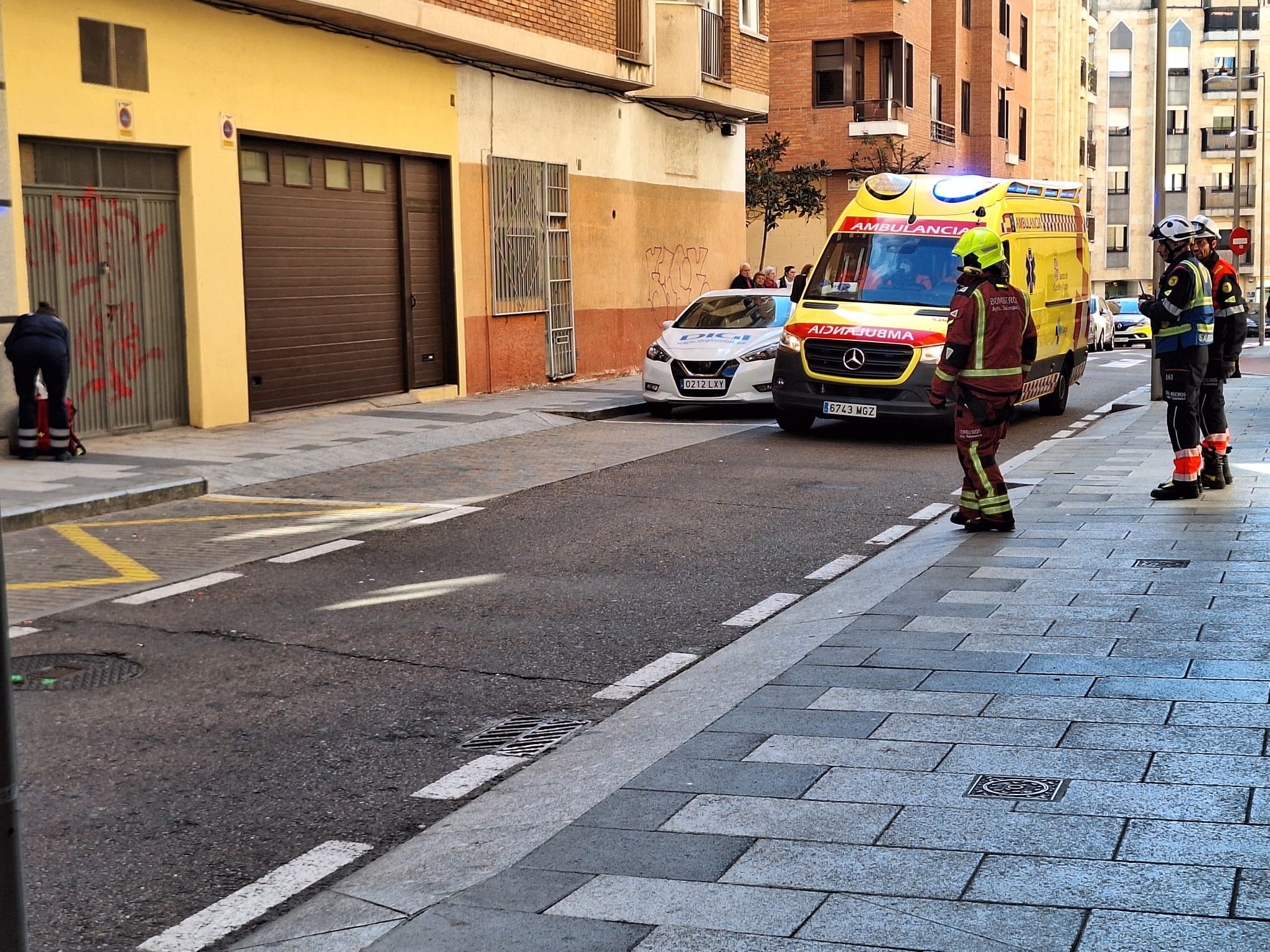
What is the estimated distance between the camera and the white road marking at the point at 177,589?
830 cm

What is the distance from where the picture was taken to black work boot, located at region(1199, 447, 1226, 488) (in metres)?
11.1

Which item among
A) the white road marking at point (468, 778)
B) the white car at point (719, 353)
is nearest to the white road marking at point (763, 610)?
the white road marking at point (468, 778)

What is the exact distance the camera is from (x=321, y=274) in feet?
60.5

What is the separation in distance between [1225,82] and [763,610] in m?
83.8

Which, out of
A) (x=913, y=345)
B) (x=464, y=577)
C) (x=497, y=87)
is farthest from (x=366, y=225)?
(x=464, y=577)

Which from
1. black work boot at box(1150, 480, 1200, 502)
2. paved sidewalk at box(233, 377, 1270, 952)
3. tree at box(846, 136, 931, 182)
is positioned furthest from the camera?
tree at box(846, 136, 931, 182)

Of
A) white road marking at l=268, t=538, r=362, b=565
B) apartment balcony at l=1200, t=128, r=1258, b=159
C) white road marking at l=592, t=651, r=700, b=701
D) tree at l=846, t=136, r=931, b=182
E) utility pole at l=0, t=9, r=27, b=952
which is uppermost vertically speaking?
apartment balcony at l=1200, t=128, r=1258, b=159

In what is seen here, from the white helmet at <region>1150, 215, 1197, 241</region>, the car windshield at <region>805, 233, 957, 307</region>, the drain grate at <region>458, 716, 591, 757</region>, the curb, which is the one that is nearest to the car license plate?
the car windshield at <region>805, 233, 957, 307</region>

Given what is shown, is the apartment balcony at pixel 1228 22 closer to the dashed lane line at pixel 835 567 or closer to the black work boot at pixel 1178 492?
the black work boot at pixel 1178 492

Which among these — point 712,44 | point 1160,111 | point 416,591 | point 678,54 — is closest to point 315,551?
point 416,591

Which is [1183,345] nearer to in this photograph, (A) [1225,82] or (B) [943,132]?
(B) [943,132]

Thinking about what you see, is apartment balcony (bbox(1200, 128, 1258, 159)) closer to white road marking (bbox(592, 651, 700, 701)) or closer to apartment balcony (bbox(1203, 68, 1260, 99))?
apartment balcony (bbox(1203, 68, 1260, 99))

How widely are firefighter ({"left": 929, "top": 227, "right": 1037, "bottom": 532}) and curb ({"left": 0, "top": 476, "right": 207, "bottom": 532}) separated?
19.4 ft

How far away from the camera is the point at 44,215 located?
14.4m
